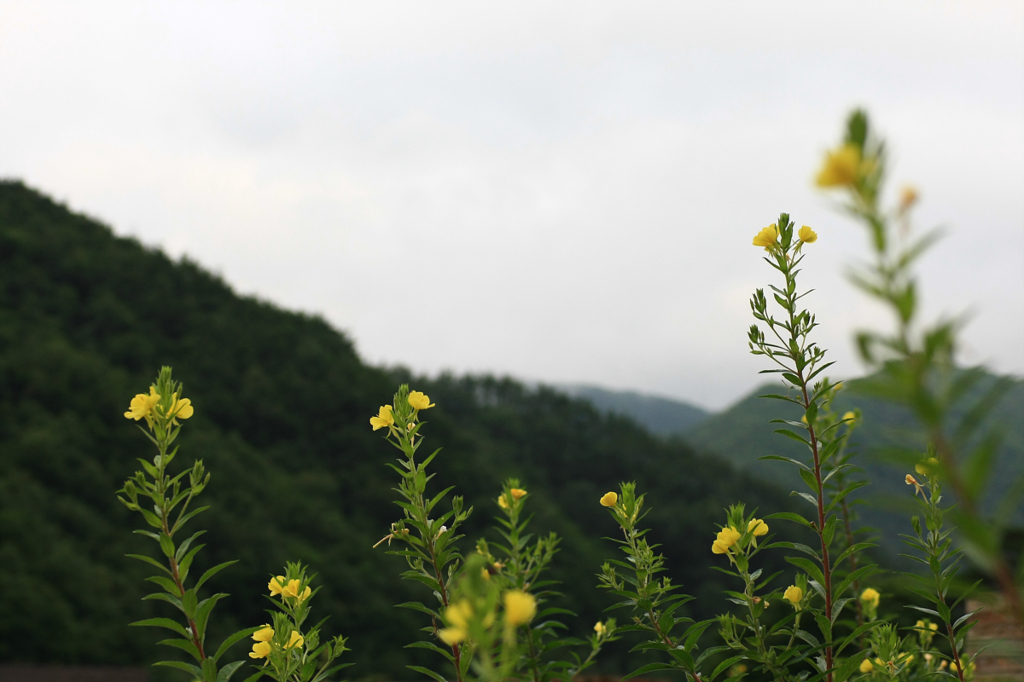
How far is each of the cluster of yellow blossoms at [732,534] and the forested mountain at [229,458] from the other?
12873 mm

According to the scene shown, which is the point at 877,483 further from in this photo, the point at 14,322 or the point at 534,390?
the point at 14,322

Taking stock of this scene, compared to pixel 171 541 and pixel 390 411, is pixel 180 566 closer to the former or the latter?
pixel 171 541

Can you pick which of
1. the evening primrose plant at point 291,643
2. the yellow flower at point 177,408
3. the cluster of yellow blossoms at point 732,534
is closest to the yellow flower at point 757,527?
the cluster of yellow blossoms at point 732,534

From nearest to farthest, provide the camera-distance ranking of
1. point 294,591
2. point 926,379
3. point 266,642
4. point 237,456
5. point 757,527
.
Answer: point 926,379 → point 757,527 → point 266,642 → point 294,591 → point 237,456

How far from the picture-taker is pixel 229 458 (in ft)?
72.1

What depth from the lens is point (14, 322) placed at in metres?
21.7

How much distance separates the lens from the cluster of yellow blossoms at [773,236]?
2047mm

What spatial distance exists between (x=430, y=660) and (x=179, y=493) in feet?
64.3

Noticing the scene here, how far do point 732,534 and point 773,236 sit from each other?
912 mm

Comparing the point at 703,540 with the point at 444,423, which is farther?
the point at 703,540

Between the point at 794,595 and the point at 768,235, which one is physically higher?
the point at 768,235

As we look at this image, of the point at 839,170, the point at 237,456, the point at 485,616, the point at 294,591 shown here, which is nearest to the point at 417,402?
the point at 294,591

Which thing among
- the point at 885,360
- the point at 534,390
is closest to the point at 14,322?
the point at 885,360

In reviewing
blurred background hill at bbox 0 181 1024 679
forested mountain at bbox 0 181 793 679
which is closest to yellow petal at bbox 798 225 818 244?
blurred background hill at bbox 0 181 1024 679
